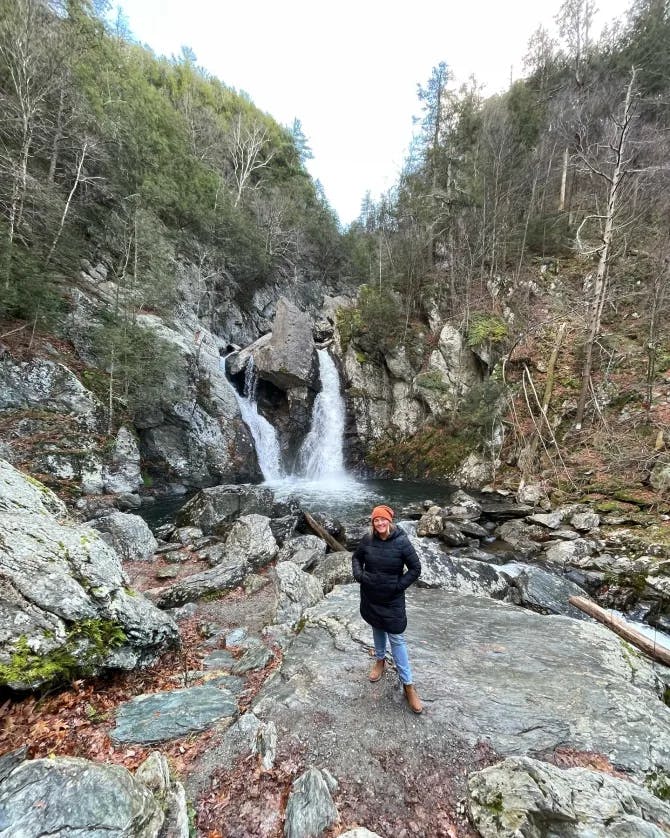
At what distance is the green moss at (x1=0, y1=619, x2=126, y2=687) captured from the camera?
2.66 metres

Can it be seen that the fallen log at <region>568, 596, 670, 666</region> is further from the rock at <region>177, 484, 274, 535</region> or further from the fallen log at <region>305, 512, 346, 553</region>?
the rock at <region>177, 484, 274, 535</region>

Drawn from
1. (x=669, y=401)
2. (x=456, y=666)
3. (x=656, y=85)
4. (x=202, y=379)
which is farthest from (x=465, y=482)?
(x=656, y=85)

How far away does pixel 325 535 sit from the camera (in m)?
9.38

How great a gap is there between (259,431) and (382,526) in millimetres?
16290

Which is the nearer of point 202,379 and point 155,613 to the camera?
point 155,613

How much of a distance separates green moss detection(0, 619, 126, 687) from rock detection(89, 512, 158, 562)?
4.78m

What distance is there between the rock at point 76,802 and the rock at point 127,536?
632 centimetres

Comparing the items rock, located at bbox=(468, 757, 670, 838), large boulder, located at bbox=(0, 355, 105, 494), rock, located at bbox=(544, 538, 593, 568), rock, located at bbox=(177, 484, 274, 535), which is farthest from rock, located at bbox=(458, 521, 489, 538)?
large boulder, located at bbox=(0, 355, 105, 494)

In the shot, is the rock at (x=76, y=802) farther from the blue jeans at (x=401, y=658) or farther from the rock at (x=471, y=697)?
Answer: the blue jeans at (x=401, y=658)

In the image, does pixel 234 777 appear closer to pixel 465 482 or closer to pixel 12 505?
pixel 12 505

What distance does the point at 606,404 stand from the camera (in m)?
12.5

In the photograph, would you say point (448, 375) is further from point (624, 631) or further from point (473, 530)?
point (624, 631)

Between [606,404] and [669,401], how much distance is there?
1710 mm

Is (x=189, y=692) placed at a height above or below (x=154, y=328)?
below
